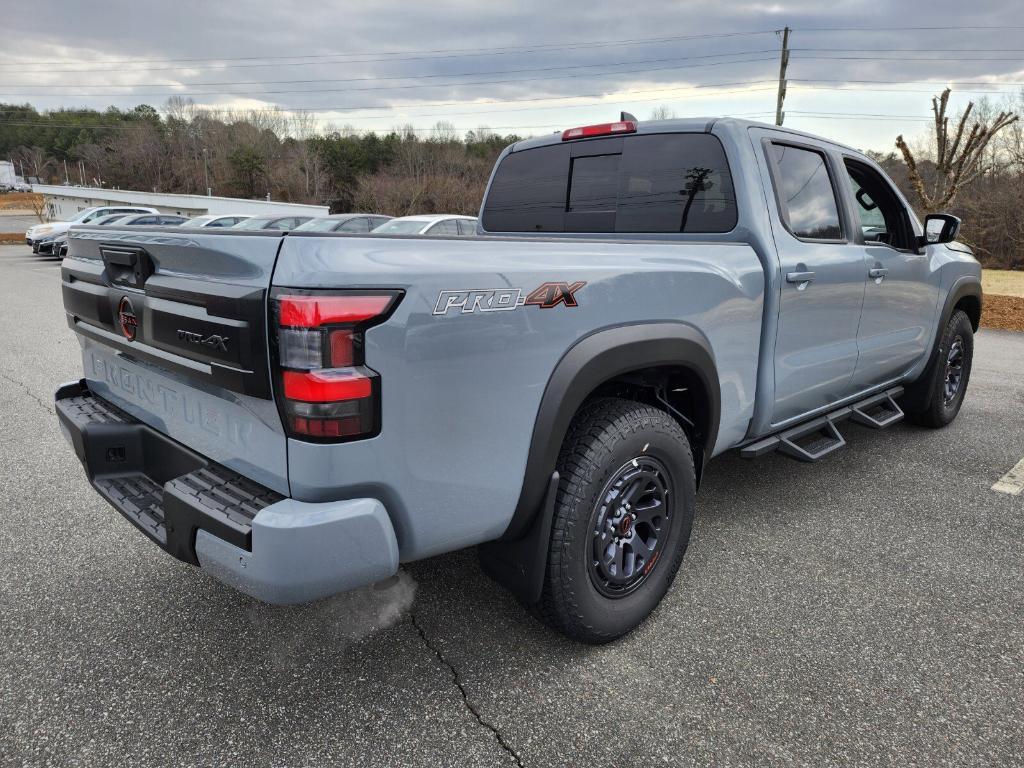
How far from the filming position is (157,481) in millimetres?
2332

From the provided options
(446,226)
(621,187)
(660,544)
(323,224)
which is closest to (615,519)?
(660,544)

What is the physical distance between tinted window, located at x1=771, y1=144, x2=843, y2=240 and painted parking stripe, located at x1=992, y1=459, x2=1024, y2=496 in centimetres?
191

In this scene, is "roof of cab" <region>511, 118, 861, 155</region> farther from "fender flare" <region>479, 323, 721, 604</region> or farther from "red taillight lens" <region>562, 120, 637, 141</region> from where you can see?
"fender flare" <region>479, 323, 721, 604</region>

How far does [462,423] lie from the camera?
1.83 metres

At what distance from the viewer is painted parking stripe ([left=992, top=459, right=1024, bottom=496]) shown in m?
3.91

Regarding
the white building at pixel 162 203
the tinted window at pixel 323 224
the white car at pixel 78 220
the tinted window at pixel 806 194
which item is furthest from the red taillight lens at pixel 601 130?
the white building at pixel 162 203

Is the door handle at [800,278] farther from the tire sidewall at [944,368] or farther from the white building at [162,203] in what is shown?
the white building at [162,203]

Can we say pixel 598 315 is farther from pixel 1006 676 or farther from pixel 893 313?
pixel 893 313

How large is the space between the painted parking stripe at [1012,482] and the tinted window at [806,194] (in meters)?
1.91

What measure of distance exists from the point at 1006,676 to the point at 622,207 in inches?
95.9

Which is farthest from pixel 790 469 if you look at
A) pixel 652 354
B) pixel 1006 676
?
pixel 652 354

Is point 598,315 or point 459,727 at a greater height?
point 598,315

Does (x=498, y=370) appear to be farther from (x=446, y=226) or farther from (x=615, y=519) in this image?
(x=446, y=226)

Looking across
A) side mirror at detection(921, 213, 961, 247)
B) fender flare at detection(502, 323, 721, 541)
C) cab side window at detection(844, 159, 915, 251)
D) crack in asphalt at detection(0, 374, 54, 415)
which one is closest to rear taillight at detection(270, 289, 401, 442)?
fender flare at detection(502, 323, 721, 541)
